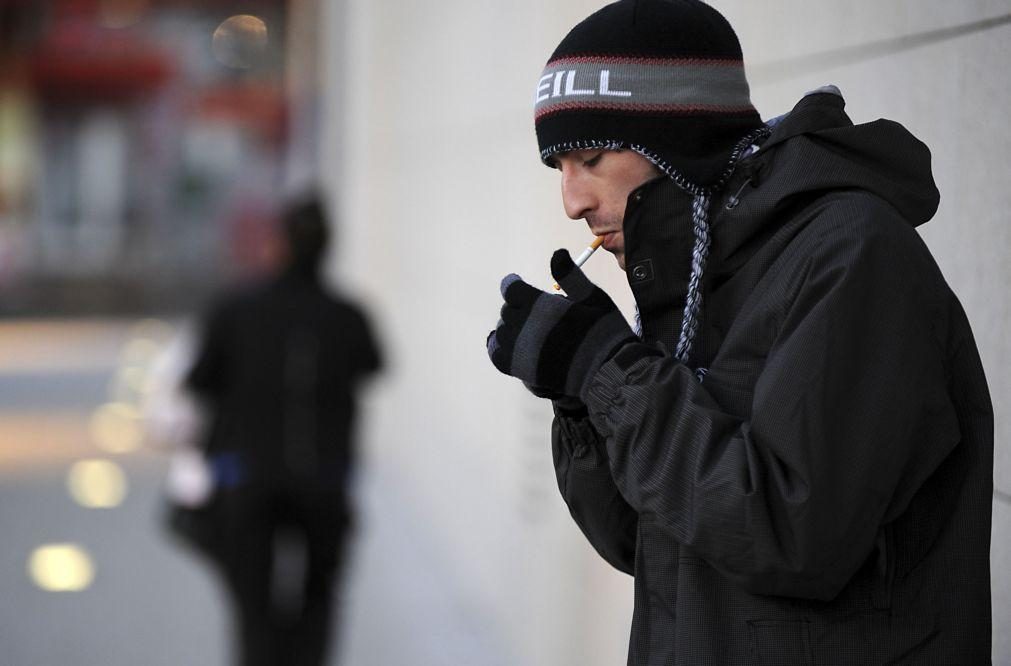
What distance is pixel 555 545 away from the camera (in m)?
4.62

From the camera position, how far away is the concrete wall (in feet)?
7.57

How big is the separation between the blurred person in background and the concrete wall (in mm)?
748

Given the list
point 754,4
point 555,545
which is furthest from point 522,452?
point 754,4

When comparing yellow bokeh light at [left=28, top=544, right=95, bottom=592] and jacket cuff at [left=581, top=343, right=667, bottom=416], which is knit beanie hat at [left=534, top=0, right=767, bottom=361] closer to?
jacket cuff at [left=581, top=343, right=667, bottom=416]

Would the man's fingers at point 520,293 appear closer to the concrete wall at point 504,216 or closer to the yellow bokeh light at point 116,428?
the concrete wall at point 504,216

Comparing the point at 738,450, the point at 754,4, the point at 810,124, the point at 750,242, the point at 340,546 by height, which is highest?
the point at 754,4

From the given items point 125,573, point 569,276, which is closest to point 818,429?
point 569,276

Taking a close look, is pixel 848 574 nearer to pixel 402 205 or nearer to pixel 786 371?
pixel 786 371

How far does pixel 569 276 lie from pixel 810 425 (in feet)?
1.37

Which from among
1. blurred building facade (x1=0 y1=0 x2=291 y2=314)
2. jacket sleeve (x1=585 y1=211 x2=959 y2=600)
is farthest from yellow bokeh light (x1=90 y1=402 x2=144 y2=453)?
blurred building facade (x1=0 y1=0 x2=291 y2=314)

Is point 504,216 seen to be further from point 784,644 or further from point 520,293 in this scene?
point 784,644

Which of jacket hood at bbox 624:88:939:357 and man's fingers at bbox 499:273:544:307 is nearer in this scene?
jacket hood at bbox 624:88:939:357

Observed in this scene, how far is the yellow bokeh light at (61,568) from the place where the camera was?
6586mm

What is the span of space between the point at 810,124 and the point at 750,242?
0.16 m
